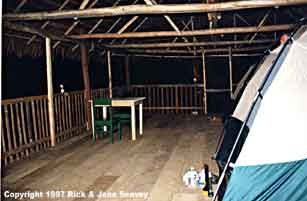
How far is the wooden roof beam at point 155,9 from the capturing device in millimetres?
3655

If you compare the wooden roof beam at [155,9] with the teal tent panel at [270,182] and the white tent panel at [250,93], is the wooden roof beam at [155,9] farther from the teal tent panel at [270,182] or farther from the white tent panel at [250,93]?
the teal tent panel at [270,182]

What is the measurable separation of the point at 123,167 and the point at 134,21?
12.6 ft

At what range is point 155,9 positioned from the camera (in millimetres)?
3842

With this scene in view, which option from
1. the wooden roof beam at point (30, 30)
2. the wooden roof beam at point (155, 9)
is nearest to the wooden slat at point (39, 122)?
the wooden roof beam at point (30, 30)

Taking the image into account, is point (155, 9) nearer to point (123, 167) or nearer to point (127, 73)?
point (123, 167)

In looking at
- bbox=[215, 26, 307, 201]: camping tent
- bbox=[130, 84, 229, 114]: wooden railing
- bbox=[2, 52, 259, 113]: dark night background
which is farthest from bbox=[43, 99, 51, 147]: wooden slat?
bbox=[130, 84, 229, 114]: wooden railing

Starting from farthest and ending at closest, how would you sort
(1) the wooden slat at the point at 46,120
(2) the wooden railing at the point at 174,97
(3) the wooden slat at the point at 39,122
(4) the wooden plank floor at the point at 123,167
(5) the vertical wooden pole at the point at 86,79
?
(2) the wooden railing at the point at 174,97 < (5) the vertical wooden pole at the point at 86,79 < (1) the wooden slat at the point at 46,120 < (3) the wooden slat at the point at 39,122 < (4) the wooden plank floor at the point at 123,167

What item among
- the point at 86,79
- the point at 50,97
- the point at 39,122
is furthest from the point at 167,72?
the point at 39,122

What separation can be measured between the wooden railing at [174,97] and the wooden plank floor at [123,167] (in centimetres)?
348

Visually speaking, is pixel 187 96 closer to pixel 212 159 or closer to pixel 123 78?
pixel 123 78

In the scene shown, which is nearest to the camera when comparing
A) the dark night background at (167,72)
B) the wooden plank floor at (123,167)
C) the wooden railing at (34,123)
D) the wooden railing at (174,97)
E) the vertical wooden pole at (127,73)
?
the wooden plank floor at (123,167)

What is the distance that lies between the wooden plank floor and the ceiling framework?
2.07 metres

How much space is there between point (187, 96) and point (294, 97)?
740 centimetres

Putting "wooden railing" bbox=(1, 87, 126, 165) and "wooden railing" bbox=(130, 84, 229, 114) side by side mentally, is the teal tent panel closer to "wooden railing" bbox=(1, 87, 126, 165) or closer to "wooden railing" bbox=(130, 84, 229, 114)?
"wooden railing" bbox=(1, 87, 126, 165)
